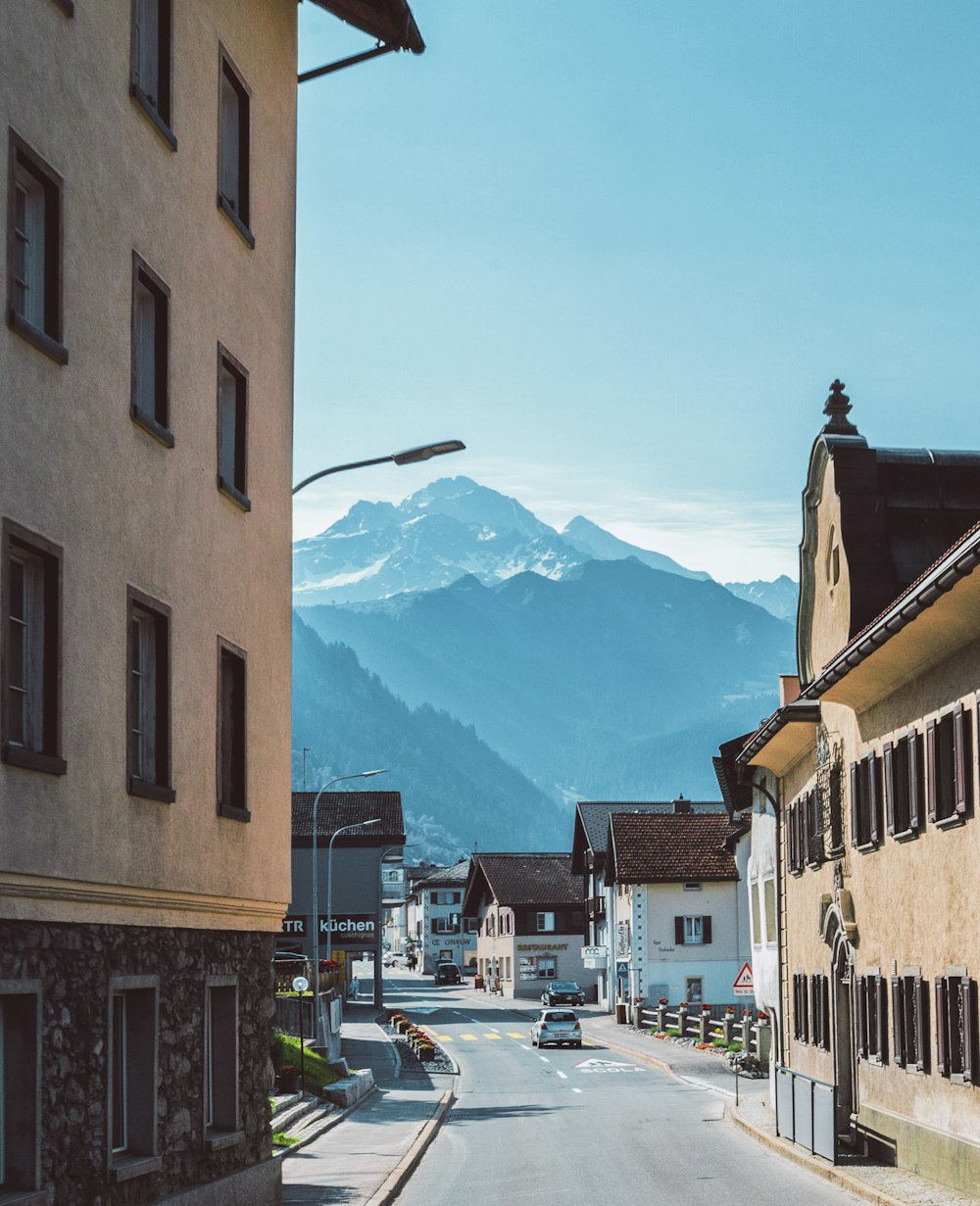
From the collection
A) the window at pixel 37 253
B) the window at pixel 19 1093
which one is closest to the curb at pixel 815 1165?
the window at pixel 19 1093

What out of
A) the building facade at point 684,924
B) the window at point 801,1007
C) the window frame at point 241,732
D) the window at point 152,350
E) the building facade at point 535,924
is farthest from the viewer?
the building facade at point 535,924

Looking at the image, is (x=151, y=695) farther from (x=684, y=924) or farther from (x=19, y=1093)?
(x=684, y=924)

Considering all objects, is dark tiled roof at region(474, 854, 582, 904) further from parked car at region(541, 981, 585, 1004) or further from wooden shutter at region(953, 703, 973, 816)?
wooden shutter at region(953, 703, 973, 816)

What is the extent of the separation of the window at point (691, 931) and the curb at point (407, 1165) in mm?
41951

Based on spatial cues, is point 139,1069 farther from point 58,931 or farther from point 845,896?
point 845,896

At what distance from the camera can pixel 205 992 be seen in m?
18.6

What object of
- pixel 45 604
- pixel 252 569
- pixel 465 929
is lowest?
pixel 465 929

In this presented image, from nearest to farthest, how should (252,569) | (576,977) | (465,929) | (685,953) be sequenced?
(252,569) → (685,953) → (576,977) → (465,929)

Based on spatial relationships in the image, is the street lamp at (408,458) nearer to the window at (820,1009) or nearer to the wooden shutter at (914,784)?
the wooden shutter at (914,784)

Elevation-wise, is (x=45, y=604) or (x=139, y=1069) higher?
(x=45, y=604)

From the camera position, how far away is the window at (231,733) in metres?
19.3

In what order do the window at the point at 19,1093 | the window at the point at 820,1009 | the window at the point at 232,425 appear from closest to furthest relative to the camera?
the window at the point at 19,1093 → the window at the point at 232,425 → the window at the point at 820,1009

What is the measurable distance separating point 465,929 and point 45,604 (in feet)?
533

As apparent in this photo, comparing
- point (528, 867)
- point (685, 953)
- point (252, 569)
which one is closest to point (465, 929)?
point (528, 867)
